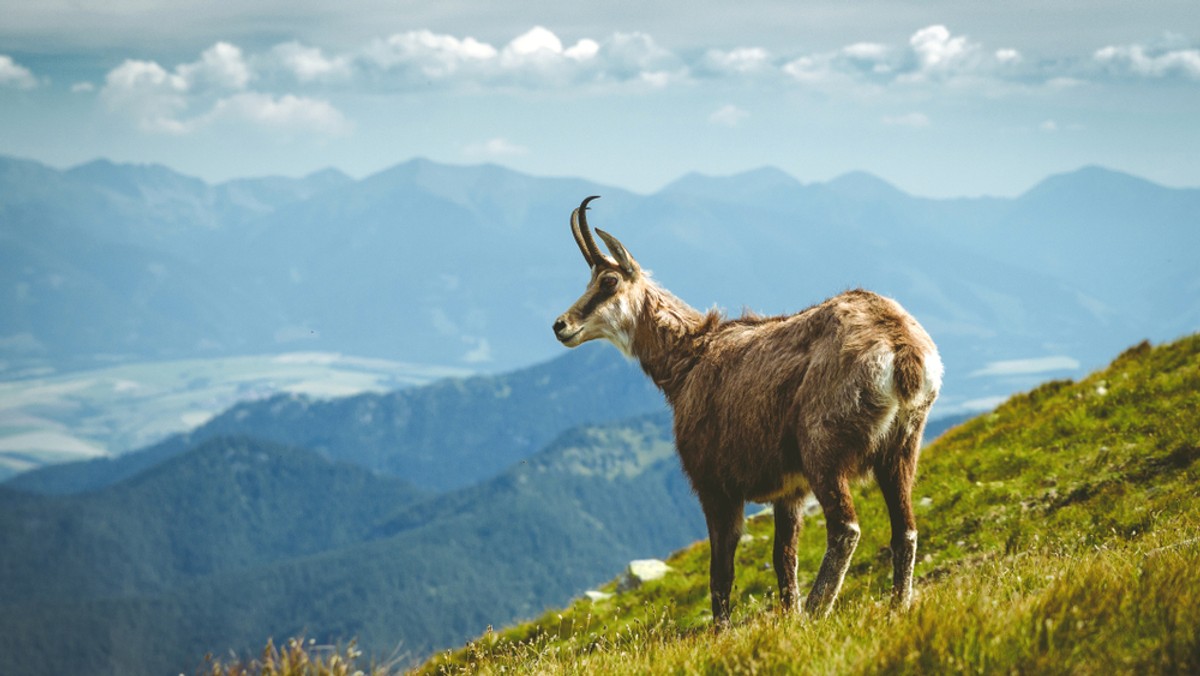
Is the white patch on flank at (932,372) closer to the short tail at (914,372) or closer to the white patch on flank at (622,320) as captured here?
the short tail at (914,372)

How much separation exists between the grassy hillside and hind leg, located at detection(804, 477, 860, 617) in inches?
19.0

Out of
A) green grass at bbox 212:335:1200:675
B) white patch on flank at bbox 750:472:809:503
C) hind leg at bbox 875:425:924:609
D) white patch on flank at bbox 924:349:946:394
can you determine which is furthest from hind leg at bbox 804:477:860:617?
white patch on flank at bbox 924:349:946:394

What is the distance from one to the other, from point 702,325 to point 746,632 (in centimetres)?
611

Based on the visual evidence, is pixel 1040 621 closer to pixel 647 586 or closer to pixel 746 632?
pixel 746 632

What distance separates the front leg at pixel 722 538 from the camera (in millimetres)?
11250

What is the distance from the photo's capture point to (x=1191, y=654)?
18.4 feet

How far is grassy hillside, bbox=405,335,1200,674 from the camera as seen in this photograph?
6113 millimetres

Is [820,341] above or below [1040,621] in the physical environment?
above

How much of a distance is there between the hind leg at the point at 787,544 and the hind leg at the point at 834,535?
1.52 meters

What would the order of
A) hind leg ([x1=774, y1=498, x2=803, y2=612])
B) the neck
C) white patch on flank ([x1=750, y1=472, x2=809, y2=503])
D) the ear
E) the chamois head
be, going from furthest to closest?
the chamois head
the ear
the neck
hind leg ([x1=774, y1=498, x2=803, y2=612])
white patch on flank ([x1=750, y1=472, x2=809, y2=503])

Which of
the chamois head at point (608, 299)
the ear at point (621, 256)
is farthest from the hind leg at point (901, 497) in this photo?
the ear at point (621, 256)

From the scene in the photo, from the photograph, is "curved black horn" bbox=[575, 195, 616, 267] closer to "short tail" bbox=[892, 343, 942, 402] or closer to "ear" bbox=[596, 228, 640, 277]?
"ear" bbox=[596, 228, 640, 277]

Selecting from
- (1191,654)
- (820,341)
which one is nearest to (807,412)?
(820,341)

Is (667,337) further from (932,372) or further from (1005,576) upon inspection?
(1005,576)
